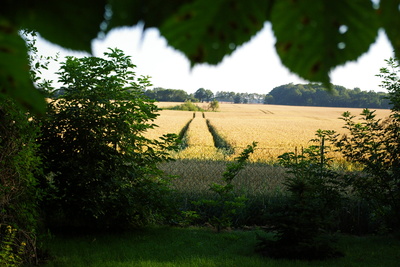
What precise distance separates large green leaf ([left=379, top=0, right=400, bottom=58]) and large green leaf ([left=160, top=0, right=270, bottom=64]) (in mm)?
146

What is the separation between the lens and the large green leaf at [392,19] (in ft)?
1.45

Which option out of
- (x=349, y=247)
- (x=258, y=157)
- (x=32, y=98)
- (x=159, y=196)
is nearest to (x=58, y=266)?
(x=159, y=196)

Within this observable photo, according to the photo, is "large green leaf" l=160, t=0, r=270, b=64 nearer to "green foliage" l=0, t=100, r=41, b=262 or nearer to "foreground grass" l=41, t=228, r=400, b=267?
"green foliage" l=0, t=100, r=41, b=262

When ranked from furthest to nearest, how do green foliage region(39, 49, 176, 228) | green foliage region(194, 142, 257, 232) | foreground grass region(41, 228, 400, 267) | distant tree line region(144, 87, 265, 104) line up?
distant tree line region(144, 87, 265, 104), green foliage region(194, 142, 257, 232), green foliage region(39, 49, 176, 228), foreground grass region(41, 228, 400, 267)

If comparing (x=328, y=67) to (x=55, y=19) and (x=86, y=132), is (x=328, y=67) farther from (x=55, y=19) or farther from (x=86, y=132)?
(x=86, y=132)

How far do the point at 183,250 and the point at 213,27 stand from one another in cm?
778

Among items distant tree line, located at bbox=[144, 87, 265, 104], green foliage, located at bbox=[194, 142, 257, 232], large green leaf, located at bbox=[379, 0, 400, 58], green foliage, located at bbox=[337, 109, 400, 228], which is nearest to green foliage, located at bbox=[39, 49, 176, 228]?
green foliage, located at bbox=[194, 142, 257, 232]

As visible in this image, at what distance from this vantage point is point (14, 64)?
1.17 feet

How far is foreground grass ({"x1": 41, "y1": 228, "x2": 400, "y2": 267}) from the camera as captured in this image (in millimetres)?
6754

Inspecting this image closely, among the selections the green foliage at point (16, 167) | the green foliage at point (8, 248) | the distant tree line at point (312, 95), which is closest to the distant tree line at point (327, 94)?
the distant tree line at point (312, 95)

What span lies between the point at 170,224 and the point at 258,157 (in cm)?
1078

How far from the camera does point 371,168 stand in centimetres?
884

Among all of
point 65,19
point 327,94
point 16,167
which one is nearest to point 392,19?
point 327,94

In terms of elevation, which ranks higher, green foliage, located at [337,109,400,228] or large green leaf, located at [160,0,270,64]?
large green leaf, located at [160,0,270,64]
